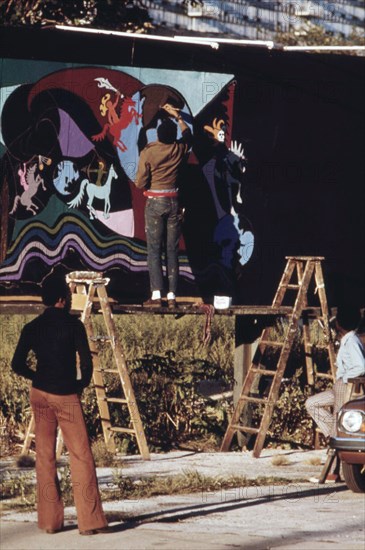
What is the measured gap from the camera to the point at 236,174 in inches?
692

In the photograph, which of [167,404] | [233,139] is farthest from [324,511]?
[233,139]

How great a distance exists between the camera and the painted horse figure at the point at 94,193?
54.4ft

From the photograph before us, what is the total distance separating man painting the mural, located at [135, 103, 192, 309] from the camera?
16.6 metres

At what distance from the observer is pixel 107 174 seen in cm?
1677

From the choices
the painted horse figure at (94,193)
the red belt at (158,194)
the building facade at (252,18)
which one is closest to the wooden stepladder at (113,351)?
the painted horse figure at (94,193)

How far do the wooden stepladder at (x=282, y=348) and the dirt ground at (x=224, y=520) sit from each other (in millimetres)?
1473

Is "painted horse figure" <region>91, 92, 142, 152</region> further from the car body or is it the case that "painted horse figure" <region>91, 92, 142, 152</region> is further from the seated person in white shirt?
the car body

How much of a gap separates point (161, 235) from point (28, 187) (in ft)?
5.52

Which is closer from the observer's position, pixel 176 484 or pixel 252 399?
pixel 176 484

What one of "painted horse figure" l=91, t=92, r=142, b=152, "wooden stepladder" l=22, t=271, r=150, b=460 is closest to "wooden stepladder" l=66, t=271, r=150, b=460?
"wooden stepladder" l=22, t=271, r=150, b=460

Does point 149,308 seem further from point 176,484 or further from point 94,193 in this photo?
point 176,484

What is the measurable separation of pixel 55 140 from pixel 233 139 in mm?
2437

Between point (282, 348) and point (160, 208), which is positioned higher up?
point (160, 208)

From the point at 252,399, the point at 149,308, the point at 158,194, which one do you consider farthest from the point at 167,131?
the point at 252,399
